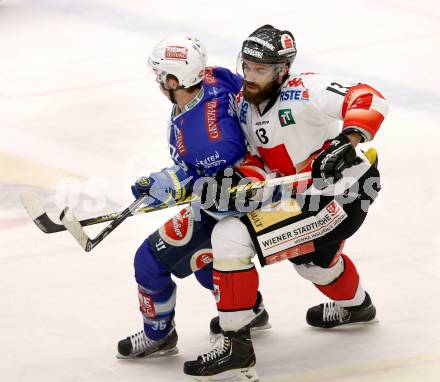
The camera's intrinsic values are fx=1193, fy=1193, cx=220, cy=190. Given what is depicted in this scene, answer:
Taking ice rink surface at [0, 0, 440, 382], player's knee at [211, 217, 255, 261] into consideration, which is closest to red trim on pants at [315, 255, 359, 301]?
ice rink surface at [0, 0, 440, 382]

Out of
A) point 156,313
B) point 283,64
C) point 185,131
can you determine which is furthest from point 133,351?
point 283,64

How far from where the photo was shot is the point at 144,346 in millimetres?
4129

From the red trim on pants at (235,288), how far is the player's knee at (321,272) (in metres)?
0.35

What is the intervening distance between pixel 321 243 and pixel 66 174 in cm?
215

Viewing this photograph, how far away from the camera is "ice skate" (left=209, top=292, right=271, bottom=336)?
4250 millimetres

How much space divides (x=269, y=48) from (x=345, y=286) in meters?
0.93

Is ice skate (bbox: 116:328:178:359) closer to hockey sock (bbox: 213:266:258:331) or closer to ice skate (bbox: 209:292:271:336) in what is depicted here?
ice skate (bbox: 209:292:271:336)

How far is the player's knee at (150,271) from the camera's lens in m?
4.00

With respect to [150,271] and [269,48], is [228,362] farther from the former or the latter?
[269,48]

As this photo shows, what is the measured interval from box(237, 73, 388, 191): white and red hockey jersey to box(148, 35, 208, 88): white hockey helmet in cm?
22

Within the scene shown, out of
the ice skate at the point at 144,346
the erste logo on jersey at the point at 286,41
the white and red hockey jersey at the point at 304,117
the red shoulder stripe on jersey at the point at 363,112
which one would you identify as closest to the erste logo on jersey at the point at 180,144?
the white and red hockey jersey at the point at 304,117

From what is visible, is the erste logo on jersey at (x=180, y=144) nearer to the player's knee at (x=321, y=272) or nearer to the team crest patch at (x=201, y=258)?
the team crest patch at (x=201, y=258)

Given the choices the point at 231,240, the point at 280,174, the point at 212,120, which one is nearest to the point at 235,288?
the point at 231,240

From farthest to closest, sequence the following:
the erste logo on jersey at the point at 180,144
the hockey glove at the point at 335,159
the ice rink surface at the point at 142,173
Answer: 1. the ice rink surface at the point at 142,173
2. the erste logo on jersey at the point at 180,144
3. the hockey glove at the point at 335,159
